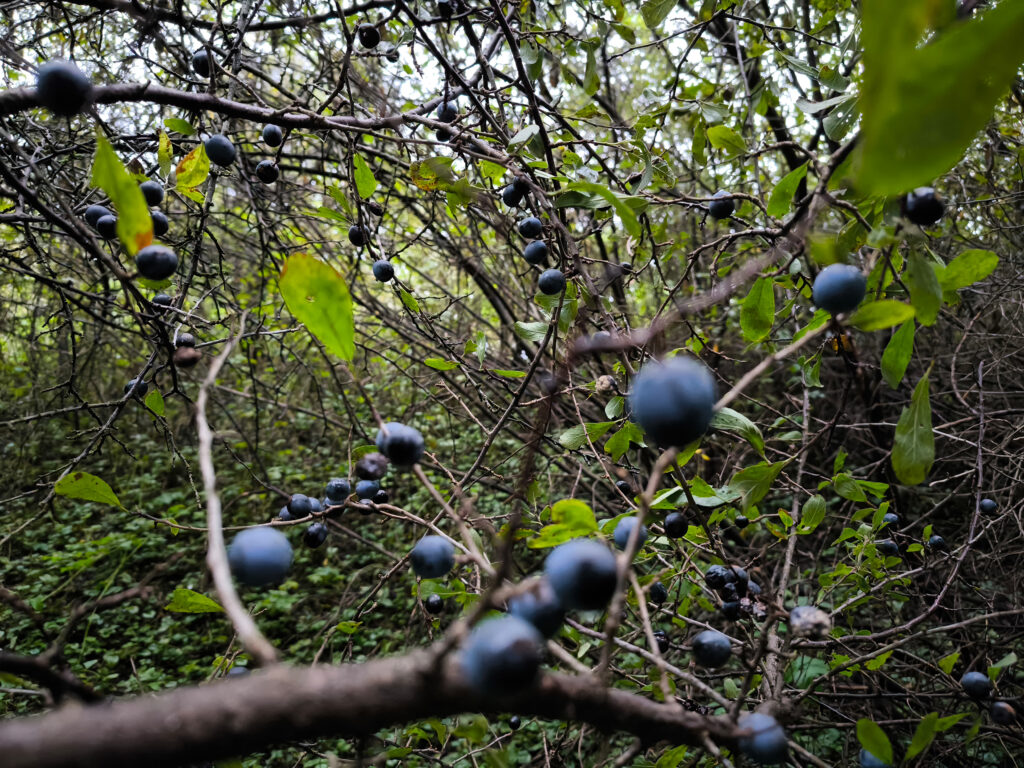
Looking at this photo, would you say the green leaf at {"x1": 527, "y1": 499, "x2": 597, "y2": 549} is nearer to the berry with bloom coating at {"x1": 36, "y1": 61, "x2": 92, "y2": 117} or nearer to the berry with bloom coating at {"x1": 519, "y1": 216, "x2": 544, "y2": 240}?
the berry with bloom coating at {"x1": 519, "y1": 216, "x2": 544, "y2": 240}

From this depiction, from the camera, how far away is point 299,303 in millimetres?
759

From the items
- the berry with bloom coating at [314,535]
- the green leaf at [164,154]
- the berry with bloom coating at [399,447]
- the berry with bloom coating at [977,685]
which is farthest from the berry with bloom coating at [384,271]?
the berry with bloom coating at [977,685]

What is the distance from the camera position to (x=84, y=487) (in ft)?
3.05

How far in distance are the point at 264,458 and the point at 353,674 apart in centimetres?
528

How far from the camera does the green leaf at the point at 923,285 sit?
2.51 feet

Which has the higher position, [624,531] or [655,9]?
[655,9]

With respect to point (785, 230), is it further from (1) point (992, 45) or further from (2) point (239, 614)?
(2) point (239, 614)

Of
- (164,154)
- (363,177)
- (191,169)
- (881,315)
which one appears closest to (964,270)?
(881,315)

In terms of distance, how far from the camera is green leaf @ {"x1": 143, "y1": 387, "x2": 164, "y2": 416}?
1493mm

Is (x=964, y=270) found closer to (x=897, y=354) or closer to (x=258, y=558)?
(x=897, y=354)

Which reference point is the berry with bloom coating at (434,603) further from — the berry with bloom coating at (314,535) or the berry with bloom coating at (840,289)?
the berry with bloom coating at (840,289)

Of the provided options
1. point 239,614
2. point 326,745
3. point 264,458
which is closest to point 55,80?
point 239,614

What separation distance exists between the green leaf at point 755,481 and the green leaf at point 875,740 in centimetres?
37

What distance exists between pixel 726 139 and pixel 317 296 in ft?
3.67
